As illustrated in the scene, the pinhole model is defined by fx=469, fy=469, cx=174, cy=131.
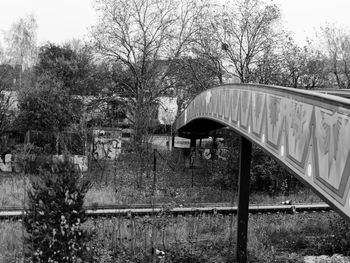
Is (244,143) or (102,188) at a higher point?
(244,143)

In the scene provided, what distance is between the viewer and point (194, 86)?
3183 cm

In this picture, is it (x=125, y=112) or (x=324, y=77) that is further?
(x=125, y=112)

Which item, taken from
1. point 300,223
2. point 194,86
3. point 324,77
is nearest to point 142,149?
point 194,86

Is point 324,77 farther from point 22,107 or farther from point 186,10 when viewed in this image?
point 22,107

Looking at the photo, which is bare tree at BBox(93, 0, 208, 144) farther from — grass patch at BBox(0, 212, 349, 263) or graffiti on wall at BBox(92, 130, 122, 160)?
grass patch at BBox(0, 212, 349, 263)

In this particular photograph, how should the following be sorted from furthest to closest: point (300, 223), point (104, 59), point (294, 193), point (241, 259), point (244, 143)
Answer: point (104, 59), point (294, 193), point (300, 223), point (244, 143), point (241, 259)

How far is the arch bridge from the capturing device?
482cm

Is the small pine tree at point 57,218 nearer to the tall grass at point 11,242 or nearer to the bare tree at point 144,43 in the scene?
the tall grass at point 11,242

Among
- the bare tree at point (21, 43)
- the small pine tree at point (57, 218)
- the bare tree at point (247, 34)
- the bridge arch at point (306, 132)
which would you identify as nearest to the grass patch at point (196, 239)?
the small pine tree at point (57, 218)

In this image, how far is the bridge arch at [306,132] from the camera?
4793mm

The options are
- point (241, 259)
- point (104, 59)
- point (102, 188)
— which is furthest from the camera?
point (104, 59)

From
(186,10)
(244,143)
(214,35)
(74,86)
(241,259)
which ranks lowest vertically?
(241,259)

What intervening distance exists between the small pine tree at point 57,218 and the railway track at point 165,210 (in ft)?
14.2

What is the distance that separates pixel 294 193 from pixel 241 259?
37.9ft
